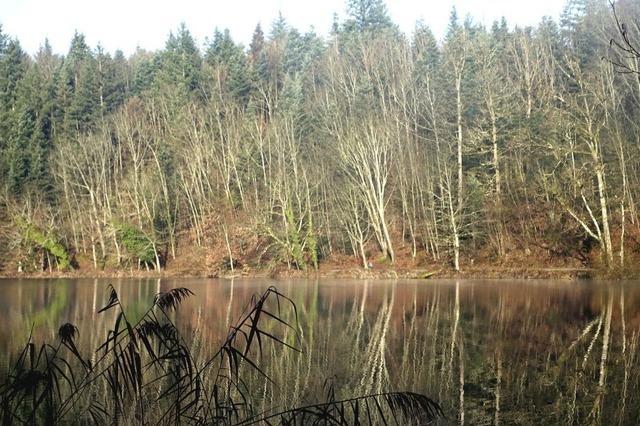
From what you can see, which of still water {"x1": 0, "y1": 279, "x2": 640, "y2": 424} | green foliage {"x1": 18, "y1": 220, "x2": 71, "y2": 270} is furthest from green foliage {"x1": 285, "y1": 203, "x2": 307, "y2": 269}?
green foliage {"x1": 18, "y1": 220, "x2": 71, "y2": 270}

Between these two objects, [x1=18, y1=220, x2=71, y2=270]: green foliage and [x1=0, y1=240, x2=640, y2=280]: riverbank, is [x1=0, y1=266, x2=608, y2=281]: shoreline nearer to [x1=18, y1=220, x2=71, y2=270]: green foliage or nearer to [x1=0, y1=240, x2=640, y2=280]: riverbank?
[x1=0, y1=240, x2=640, y2=280]: riverbank

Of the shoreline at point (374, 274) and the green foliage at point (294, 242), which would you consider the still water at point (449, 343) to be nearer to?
the shoreline at point (374, 274)

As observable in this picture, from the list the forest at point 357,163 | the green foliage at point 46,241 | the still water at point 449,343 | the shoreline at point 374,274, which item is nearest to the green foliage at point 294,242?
the forest at point 357,163

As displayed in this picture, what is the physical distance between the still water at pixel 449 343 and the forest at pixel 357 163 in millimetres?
13045

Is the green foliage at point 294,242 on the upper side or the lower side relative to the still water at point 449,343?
upper

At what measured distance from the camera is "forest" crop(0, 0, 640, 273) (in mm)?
45938

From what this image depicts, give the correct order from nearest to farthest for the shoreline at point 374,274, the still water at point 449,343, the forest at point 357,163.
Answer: the still water at point 449,343, the shoreline at point 374,274, the forest at point 357,163

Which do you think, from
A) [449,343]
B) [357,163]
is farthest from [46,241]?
[449,343]

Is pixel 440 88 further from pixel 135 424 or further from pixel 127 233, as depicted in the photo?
pixel 135 424

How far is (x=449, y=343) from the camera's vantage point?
17469 millimetres

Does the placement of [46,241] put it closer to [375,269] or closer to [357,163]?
[357,163]

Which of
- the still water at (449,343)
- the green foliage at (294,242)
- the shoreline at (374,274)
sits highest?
the green foliage at (294,242)

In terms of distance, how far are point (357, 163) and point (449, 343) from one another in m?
34.6

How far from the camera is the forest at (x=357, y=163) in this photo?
45.9m
